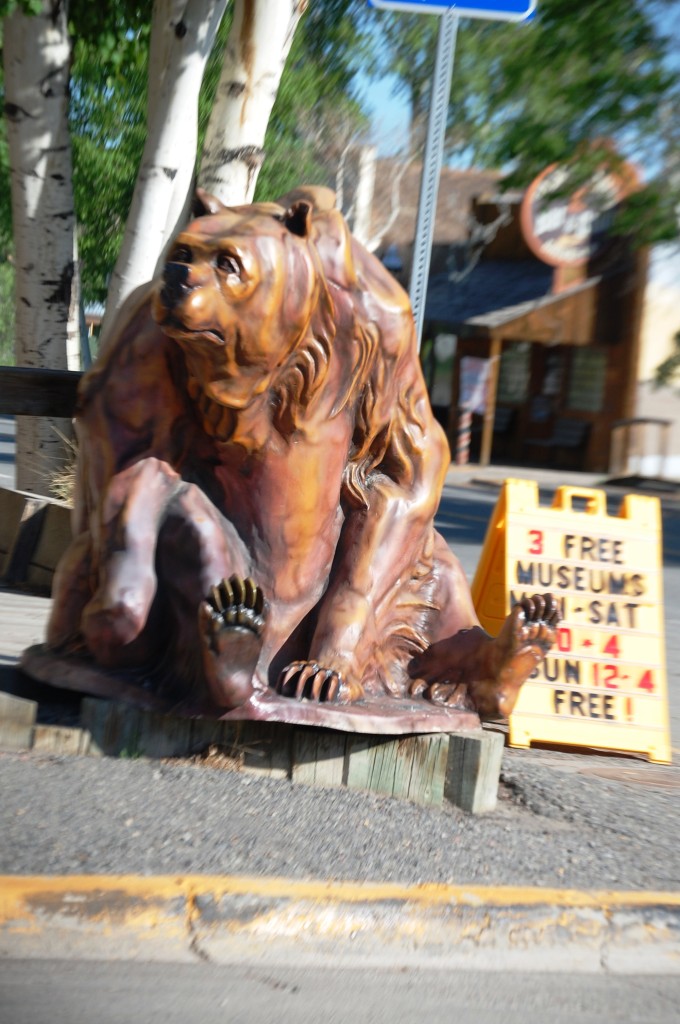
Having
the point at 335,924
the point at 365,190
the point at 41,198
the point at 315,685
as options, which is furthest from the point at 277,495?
→ the point at 365,190

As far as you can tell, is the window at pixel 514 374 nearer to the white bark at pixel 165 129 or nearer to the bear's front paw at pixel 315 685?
Result: the white bark at pixel 165 129

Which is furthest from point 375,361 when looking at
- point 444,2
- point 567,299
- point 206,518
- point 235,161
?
point 567,299

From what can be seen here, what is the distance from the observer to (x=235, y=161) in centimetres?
735

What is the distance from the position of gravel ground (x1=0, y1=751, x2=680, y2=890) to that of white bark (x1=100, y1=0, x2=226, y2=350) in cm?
410

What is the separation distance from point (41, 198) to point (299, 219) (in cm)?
471

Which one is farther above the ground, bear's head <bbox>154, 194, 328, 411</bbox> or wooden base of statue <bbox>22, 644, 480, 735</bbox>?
bear's head <bbox>154, 194, 328, 411</bbox>

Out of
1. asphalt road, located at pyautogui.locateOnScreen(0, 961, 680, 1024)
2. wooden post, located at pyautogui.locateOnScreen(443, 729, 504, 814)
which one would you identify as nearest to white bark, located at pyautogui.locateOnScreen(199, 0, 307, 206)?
wooden post, located at pyautogui.locateOnScreen(443, 729, 504, 814)

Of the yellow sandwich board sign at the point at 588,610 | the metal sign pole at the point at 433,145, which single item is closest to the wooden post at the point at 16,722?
the metal sign pole at the point at 433,145

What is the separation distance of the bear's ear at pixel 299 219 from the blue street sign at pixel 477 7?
1.04 metres

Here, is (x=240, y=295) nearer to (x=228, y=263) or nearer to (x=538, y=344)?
(x=228, y=263)

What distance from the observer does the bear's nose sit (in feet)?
11.5

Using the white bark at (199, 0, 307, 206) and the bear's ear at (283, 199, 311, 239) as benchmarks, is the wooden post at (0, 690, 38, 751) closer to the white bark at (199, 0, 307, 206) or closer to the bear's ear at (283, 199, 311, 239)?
the bear's ear at (283, 199, 311, 239)

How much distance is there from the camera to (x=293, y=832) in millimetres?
3648

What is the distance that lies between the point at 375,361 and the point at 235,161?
3683 millimetres
